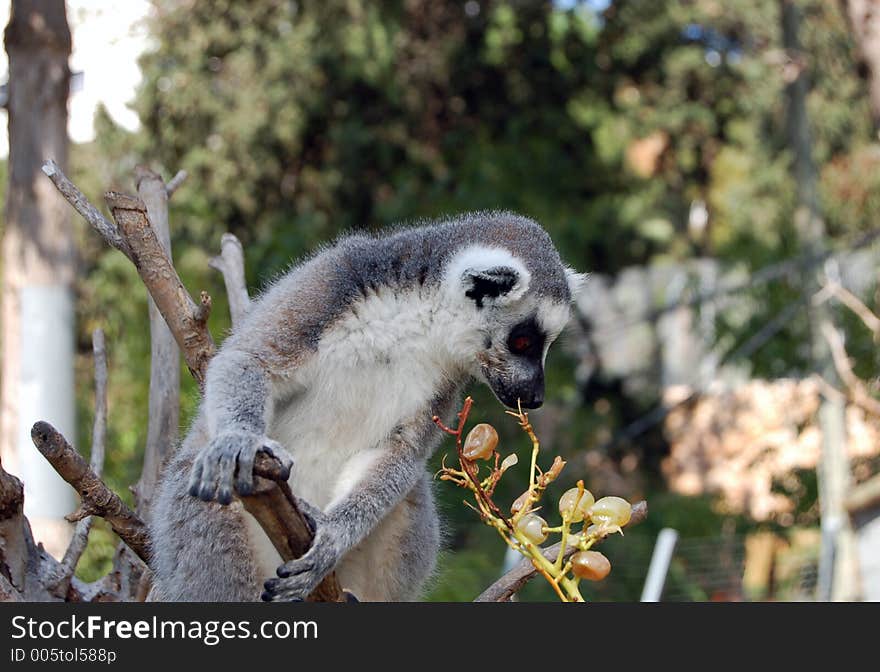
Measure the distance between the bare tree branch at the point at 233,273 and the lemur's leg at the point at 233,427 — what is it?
615mm

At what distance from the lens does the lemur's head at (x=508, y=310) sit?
2.94 m

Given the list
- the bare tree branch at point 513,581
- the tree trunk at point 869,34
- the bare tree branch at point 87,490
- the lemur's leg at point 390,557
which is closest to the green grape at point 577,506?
the bare tree branch at point 513,581

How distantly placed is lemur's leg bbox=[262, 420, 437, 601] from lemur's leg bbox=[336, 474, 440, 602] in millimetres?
92

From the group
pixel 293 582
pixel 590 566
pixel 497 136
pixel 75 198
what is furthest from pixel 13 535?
pixel 497 136

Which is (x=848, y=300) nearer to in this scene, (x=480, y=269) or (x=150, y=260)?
(x=480, y=269)

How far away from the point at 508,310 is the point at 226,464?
1.08m

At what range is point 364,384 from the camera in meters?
2.84

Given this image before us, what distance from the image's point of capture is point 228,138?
9477mm

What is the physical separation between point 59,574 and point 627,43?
931 centimetres

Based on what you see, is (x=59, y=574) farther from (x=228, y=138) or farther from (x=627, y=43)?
(x=627, y=43)

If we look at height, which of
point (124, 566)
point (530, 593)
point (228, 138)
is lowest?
point (124, 566)

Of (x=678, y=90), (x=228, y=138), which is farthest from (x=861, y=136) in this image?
(x=228, y=138)

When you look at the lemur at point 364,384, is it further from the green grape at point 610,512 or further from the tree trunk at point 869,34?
the tree trunk at point 869,34

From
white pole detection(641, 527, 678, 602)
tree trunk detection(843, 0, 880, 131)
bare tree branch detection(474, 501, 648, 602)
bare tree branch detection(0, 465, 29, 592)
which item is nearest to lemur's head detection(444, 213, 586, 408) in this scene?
bare tree branch detection(474, 501, 648, 602)
